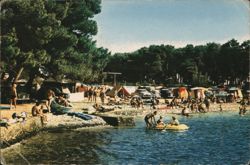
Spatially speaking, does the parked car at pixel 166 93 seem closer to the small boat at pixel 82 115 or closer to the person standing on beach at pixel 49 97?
the small boat at pixel 82 115

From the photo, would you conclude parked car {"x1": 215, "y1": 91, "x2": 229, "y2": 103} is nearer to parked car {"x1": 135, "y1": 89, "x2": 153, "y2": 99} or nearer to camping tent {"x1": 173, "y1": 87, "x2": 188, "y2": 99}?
camping tent {"x1": 173, "y1": 87, "x2": 188, "y2": 99}

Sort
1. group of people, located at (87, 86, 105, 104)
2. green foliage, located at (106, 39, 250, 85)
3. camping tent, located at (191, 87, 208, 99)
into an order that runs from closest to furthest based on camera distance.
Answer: group of people, located at (87, 86, 105, 104), green foliage, located at (106, 39, 250, 85), camping tent, located at (191, 87, 208, 99)

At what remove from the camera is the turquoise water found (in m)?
18.3

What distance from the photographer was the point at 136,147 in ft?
70.8

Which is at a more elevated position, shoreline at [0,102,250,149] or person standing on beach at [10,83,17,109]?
person standing on beach at [10,83,17,109]

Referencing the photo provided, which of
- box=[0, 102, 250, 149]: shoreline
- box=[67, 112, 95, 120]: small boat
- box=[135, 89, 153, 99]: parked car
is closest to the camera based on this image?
box=[0, 102, 250, 149]: shoreline

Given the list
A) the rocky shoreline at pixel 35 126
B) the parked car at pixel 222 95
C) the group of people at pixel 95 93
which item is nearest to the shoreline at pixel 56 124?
the rocky shoreline at pixel 35 126

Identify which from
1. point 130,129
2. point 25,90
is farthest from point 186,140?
point 25,90

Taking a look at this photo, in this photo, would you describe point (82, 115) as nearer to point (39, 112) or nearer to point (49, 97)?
point (49, 97)

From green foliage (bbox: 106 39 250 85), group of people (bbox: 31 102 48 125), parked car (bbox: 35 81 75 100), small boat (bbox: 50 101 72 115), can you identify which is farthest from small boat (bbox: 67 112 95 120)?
green foliage (bbox: 106 39 250 85)

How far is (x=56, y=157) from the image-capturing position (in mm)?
18297

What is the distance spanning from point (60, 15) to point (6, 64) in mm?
3747

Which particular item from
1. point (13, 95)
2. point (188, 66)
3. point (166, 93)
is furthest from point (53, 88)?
point (166, 93)

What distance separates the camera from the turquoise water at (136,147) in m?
18.3
